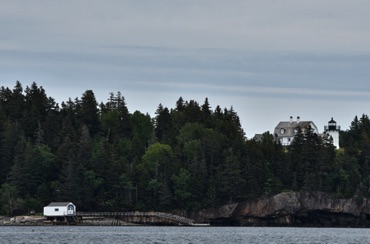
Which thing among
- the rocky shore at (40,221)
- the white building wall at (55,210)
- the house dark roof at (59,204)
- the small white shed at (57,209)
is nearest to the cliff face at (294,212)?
the rocky shore at (40,221)

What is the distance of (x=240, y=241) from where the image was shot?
399 ft

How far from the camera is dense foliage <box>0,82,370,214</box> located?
17738cm

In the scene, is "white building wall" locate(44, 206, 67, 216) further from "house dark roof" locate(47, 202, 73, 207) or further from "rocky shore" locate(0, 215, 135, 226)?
Answer: "rocky shore" locate(0, 215, 135, 226)

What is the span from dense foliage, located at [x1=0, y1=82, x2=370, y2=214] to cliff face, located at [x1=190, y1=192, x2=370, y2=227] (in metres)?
1.60

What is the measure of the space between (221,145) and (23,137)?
33.7 metres

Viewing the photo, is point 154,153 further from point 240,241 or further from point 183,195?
point 240,241

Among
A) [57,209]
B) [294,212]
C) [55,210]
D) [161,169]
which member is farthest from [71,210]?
[294,212]

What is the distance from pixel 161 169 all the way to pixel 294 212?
22.7 m

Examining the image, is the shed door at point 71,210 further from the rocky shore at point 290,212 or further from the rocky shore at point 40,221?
the rocky shore at point 290,212

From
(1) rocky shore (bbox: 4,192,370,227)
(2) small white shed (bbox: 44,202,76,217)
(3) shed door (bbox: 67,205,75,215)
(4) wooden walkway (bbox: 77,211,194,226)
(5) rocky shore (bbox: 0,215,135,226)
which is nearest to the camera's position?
(5) rocky shore (bbox: 0,215,135,226)

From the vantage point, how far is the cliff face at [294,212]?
589 ft

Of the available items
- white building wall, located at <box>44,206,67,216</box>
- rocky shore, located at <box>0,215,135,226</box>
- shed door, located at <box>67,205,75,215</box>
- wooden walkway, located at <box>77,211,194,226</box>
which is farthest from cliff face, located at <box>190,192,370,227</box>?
white building wall, located at <box>44,206,67,216</box>

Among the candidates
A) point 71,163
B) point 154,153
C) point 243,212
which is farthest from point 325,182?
point 71,163

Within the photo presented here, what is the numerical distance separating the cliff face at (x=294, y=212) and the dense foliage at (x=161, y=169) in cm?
160
